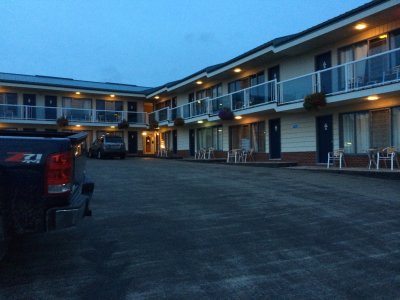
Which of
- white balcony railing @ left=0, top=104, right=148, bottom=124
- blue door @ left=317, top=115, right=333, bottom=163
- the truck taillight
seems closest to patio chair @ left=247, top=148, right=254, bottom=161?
blue door @ left=317, top=115, right=333, bottom=163

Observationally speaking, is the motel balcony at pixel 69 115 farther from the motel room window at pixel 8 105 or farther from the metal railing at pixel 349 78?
the metal railing at pixel 349 78

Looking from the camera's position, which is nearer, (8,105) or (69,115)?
(8,105)

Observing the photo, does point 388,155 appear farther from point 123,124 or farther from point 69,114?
point 69,114

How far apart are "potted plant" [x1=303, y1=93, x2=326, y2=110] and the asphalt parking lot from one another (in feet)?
25.7

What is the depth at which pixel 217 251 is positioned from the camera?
5613 millimetres

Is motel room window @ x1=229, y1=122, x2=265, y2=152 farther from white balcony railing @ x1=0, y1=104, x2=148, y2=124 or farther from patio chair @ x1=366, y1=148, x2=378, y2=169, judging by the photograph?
white balcony railing @ x1=0, y1=104, x2=148, y2=124

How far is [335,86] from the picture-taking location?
16.7 metres

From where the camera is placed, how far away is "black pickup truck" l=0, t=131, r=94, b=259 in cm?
388

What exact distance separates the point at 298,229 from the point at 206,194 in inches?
151

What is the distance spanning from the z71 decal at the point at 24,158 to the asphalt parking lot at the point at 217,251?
1340mm

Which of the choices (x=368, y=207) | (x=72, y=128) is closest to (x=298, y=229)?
(x=368, y=207)

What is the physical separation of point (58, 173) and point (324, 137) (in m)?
16.6

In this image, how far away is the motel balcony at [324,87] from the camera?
14467mm

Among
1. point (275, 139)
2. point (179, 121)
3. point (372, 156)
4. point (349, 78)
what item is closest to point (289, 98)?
point (275, 139)
